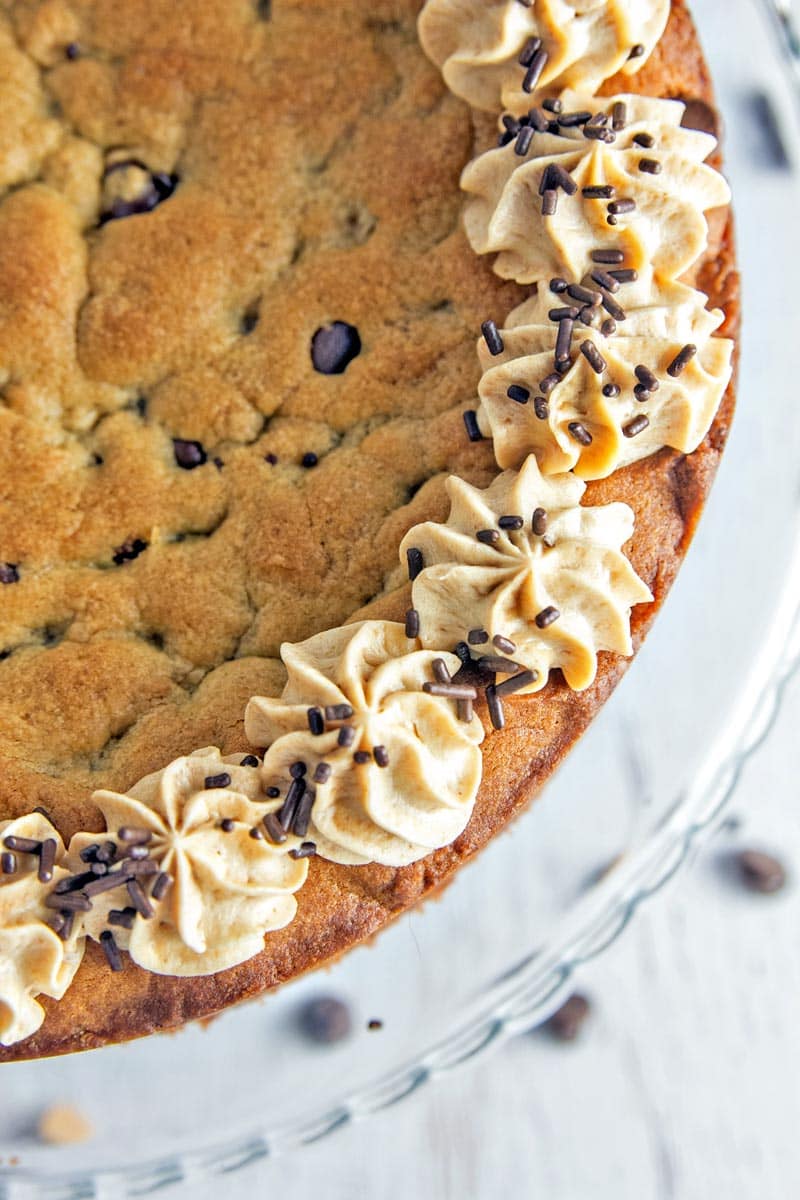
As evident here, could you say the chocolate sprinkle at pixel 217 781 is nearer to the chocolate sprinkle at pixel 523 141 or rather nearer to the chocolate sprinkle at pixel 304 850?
the chocolate sprinkle at pixel 304 850

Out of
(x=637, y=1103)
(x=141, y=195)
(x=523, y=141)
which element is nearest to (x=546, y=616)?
(x=523, y=141)

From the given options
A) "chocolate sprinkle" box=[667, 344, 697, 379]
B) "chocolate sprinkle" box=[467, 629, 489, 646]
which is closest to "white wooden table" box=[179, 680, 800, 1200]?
"chocolate sprinkle" box=[467, 629, 489, 646]

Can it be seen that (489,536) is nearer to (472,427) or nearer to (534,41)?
(472,427)

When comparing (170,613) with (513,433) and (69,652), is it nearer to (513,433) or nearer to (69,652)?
(69,652)

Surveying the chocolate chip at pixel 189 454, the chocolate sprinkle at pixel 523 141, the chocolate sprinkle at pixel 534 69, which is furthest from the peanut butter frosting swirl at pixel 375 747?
the chocolate sprinkle at pixel 534 69

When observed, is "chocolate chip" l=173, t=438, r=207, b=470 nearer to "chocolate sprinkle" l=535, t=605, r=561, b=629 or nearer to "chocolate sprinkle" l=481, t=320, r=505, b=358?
"chocolate sprinkle" l=481, t=320, r=505, b=358

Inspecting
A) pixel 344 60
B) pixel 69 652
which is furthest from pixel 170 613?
pixel 344 60
